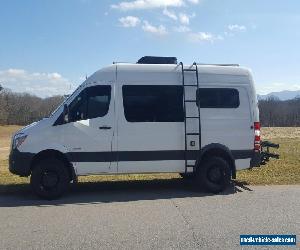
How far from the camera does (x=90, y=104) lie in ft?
32.4

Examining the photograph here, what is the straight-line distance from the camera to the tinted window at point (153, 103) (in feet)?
33.1

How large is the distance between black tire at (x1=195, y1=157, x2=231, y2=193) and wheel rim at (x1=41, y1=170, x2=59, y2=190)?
3097 millimetres

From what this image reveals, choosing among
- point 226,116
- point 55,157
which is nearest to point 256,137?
point 226,116

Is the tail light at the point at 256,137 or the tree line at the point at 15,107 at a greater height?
the tree line at the point at 15,107

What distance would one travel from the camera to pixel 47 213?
8.12m

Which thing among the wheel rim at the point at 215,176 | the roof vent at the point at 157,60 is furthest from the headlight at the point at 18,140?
the wheel rim at the point at 215,176

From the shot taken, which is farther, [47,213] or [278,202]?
[278,202]

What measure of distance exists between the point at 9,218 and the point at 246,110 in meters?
5.72

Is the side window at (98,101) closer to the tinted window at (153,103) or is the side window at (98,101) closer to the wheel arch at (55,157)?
the tinted window at (153,103)

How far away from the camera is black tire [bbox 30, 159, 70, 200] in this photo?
952 centimetres

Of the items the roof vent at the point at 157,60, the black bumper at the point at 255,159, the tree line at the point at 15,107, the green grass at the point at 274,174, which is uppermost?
the tree line at the point at 15,107

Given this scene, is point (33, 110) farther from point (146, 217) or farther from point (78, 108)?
point (146, 217)

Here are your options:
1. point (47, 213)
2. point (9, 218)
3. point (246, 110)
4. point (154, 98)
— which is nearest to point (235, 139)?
point (246, 110)

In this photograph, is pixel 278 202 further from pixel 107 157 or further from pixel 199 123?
pixel 107 157
